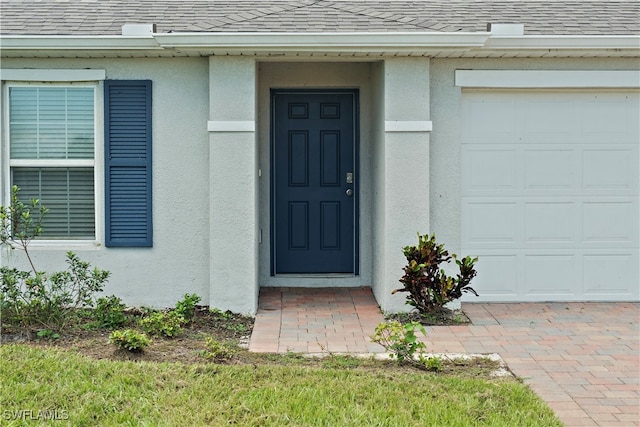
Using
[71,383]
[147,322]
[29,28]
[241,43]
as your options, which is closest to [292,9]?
[241,43]

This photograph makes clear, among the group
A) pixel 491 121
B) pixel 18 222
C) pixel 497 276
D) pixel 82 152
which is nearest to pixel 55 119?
pixel 82 152

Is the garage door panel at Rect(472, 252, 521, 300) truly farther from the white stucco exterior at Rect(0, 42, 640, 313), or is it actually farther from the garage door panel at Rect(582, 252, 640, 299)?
the garage door panel at Rect(582, 252, 640, 299)

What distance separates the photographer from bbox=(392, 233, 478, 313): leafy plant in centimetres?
780

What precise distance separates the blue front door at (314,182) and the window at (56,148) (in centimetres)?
234

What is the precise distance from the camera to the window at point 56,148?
843 centimetres

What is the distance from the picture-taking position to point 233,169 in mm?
8141

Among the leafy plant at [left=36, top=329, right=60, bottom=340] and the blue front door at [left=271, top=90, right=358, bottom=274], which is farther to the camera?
the blue front door at [left=271, top=90, right=358, bottom=274]

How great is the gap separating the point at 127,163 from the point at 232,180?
1226mm

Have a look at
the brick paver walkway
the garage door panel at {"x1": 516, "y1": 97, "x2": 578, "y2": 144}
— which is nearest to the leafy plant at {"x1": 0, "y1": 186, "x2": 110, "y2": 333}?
the brick paver walkway

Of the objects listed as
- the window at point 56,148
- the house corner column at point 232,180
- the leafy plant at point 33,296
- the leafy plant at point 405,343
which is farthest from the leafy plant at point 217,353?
the window at point 56,148

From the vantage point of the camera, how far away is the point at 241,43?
25.4 feet

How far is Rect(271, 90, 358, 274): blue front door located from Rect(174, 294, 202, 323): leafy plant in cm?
198

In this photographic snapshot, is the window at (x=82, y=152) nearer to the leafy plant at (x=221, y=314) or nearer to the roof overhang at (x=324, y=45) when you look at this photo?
the roof overhang at (x=324, y=45)

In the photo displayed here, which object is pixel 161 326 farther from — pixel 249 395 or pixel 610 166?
pixel 610 166
